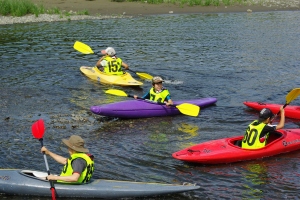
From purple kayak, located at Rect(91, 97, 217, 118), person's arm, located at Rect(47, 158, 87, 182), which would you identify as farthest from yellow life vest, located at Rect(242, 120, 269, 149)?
person's arm, located at Rect(47, 158, 87, 182)

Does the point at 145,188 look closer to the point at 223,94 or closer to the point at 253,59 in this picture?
the point at 223,94

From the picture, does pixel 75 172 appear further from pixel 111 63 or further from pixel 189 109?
pixel 111 63

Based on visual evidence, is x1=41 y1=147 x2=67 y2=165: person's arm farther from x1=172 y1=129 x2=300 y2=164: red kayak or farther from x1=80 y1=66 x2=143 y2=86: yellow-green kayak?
x1=80 y1=66 x2=143 y2=86: yellow-green kayak

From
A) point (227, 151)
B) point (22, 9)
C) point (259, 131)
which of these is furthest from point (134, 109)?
point (22, 9)

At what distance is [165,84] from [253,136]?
6.19 metres

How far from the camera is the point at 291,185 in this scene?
8242 mm

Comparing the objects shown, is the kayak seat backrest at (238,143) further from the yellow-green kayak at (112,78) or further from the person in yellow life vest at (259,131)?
the yellow-green kayak at (112,78)

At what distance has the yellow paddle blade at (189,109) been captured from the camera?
37.3 feet

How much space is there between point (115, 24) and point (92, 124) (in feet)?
49.0

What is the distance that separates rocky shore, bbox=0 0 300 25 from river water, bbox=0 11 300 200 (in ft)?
4.13

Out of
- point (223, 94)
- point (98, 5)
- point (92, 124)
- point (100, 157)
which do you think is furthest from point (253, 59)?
point (98, 5)

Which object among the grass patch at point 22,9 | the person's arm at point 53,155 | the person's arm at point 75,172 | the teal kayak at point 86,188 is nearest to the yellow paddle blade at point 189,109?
the teal kayak at point 86,188

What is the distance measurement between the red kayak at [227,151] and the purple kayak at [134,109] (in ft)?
9.17

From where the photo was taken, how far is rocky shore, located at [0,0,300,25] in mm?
27828
